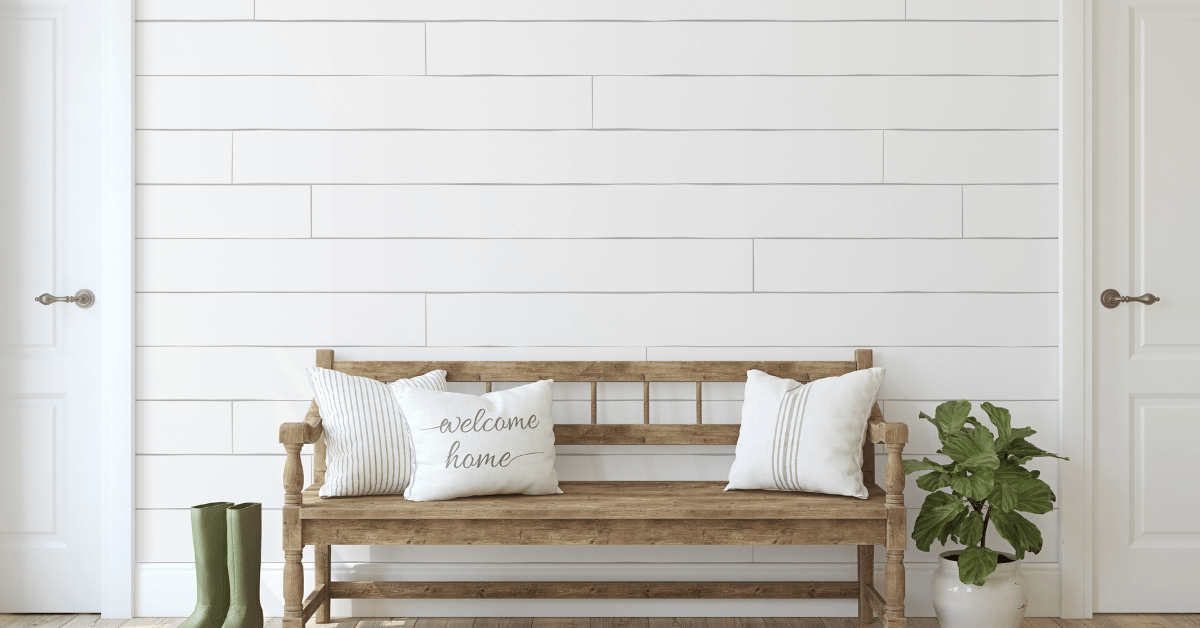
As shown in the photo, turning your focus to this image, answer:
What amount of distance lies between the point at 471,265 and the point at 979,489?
1.47 m

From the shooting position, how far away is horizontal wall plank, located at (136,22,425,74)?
228cm

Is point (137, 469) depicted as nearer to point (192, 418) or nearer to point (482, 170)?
point (192, 418)

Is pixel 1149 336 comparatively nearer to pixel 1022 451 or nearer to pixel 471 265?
pixel 1022 451

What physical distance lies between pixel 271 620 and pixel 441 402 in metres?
0.90

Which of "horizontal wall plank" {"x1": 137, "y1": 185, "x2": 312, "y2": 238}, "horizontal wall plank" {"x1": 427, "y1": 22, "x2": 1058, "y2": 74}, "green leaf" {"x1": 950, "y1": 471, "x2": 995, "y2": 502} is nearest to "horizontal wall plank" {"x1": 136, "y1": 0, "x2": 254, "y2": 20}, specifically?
"horizontal wall plank" {"x1": 137, "y1": 185, "x2": 312, "y2": 238}

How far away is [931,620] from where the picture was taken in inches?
88.9

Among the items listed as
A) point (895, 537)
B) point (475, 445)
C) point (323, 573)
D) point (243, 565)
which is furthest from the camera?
point (323, 573)

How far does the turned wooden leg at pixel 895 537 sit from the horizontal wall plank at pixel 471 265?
678mm

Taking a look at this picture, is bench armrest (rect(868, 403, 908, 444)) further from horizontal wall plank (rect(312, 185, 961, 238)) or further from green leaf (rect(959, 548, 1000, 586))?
horizontal wall plank (rect(312, 185, 961, 238))

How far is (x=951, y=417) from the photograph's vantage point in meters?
2.03

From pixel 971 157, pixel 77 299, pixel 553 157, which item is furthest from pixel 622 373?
pixel 77 299

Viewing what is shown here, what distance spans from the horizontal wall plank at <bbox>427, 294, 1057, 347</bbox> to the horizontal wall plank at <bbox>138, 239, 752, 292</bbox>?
0.14 ft

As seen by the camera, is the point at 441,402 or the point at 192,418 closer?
the point at 441,402

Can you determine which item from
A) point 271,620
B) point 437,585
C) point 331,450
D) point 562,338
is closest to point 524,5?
point 562,338
